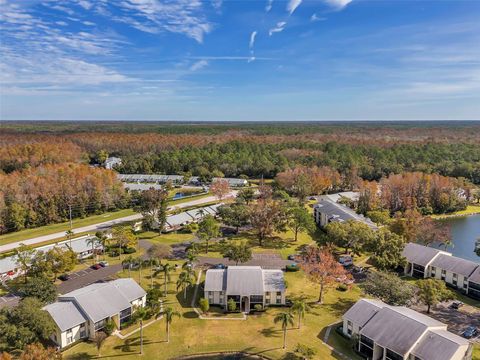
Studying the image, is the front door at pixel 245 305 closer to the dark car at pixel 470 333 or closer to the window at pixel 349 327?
the window at pixel 349 327

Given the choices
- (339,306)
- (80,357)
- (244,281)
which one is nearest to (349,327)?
(339,306)

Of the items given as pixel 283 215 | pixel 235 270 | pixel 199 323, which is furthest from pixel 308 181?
pixel 199 323

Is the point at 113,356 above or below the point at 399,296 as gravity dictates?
below

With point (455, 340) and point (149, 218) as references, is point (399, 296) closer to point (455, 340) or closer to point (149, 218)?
point (455, 340)

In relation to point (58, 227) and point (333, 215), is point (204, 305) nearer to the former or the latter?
point (333, 215)

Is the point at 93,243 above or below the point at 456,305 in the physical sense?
above

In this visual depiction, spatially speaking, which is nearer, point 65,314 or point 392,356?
point 392,356
